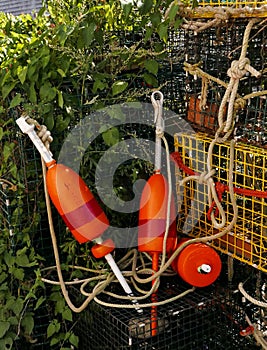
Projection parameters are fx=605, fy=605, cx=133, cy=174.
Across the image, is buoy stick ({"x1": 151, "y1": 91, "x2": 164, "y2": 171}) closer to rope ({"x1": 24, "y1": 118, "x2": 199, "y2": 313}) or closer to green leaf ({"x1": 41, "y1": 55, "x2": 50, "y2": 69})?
rope ({"x1": 24, "y1": 118, "x2": 199, "y2": 313})

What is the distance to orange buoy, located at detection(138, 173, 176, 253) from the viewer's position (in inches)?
84.4

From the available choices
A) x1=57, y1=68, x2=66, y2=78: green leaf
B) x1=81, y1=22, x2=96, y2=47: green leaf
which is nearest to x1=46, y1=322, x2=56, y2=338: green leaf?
x1=57, y1=68, x2=66, y2=78: green leaf

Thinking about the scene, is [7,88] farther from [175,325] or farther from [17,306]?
[175,325]

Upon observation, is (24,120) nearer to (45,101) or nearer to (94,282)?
(45,101)

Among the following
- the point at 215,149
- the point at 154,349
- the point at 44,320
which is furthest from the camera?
the point at 44,320

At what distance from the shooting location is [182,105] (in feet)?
8.32

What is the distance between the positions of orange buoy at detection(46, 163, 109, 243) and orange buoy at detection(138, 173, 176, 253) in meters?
0.16

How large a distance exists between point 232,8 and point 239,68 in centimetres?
21

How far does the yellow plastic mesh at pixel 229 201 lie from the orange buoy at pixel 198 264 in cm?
7

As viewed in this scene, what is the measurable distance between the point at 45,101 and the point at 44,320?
875 mm

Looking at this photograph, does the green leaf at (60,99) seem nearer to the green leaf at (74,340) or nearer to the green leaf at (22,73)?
the green leaf at (22,73)

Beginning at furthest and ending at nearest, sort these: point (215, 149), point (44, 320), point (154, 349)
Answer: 1. point (44, 320)
2. point (215, 149)
3. point (154, 349)

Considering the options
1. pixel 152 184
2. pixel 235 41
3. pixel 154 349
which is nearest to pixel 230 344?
pixel 154 349

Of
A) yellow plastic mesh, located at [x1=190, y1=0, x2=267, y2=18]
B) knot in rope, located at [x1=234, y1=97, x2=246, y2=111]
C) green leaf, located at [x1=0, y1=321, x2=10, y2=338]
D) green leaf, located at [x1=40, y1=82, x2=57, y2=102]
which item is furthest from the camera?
green leaf, located at [x1=0, y1=321, x2=10, y2=338]
